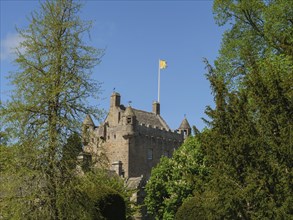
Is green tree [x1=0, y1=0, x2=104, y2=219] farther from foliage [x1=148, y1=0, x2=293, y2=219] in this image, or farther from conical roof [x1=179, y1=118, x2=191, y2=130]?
conical roof [x1=179, y1=118, x2=191, y2=130]

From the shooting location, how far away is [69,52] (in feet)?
57.1

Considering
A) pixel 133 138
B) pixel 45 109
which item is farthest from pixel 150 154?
pixel 45 109

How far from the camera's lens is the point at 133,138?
59.6 metres

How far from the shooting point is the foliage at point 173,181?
130 feet

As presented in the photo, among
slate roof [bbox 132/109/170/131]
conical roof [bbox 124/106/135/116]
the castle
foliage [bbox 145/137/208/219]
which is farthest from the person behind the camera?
slate roof [bbox 132/109/170/131]

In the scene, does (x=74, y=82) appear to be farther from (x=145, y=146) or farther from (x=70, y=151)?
(x=145, y=146)

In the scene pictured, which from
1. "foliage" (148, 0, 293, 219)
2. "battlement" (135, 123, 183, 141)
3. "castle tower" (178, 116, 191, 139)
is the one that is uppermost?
"castle tower" (178, 116, 191, 139)

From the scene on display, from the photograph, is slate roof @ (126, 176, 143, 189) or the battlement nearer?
slate roof @ (126, 176, 143, 189)

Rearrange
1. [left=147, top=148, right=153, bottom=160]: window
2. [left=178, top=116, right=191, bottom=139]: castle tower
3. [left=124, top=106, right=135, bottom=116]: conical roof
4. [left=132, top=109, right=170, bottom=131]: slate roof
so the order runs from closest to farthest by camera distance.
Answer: [left=124, top=106, right=135, bottom=116]: conical roof, [left=147, top=148, right=153, bottom=160]: window, [left=132, top=109, right=170, bottom=131]: slate roof, [left=178, top=116, right=191, bottom=139]: castle tower

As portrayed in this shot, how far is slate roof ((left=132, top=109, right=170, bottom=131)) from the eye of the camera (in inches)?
2514

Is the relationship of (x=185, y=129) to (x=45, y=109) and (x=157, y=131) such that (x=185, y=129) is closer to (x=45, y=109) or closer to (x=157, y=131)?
(x=157, y=131)

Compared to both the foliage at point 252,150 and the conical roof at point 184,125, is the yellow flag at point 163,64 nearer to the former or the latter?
the conical roof at point 184,125

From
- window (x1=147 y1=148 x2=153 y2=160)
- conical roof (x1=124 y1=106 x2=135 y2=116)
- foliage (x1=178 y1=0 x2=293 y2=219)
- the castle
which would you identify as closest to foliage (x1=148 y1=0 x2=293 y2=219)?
foliage (x1=178 y1=0 x2=293 y2=219)

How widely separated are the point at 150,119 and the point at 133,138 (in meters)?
6.72
